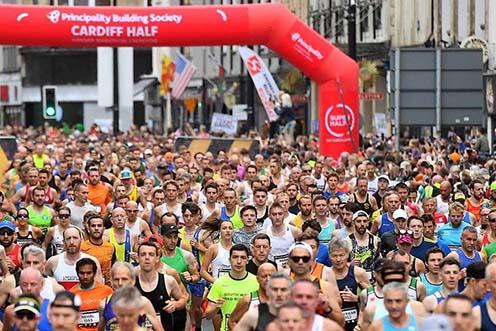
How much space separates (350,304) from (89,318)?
6.59 ft

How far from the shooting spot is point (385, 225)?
1798 centimetres

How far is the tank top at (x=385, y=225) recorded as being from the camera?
58.4 ft

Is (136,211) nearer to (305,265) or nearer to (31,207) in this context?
(31,207)

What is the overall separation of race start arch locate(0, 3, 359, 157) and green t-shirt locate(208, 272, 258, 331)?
49.4ft

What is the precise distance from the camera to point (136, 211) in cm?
1769

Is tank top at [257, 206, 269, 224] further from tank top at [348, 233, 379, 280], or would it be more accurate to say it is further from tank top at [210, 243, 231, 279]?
tank top at [210, 243, 231, 279]

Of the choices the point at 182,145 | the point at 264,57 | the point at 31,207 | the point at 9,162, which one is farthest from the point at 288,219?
the point at 264,57

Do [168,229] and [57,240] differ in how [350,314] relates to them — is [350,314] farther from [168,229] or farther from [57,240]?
[57,240]

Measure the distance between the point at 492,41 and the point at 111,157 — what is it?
1028 centimetres

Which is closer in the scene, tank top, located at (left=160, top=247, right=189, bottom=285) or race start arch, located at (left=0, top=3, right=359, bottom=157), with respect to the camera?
tank top, located at (left=160, top=247, right=189, bottom=285)

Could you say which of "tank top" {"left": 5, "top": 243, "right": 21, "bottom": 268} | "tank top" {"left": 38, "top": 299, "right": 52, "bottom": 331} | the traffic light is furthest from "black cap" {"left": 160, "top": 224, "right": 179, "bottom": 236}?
the traffic light

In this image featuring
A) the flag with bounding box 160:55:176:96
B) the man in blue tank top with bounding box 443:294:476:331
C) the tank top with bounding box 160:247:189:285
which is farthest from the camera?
the flag with bounding box 160:55:176:96

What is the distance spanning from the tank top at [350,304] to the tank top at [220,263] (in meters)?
2.18

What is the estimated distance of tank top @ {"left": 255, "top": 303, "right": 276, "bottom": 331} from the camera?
35.2 ft
